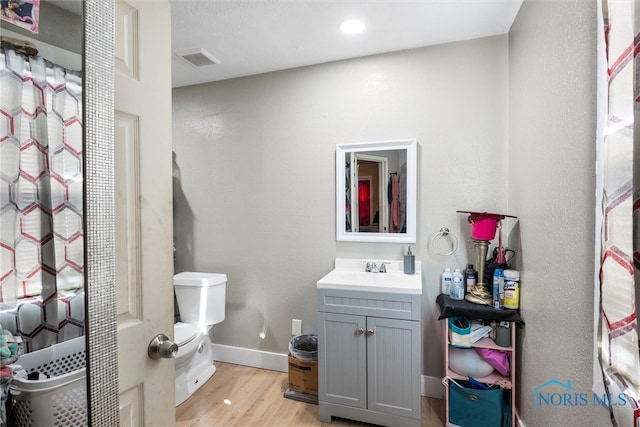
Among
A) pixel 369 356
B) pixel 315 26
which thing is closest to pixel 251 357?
pixel 369 356

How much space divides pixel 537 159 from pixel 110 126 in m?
1.78

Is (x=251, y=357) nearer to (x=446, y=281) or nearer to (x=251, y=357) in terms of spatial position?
(x=251, y=357)

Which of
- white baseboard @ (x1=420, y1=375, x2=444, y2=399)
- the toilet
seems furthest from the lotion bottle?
the toilet

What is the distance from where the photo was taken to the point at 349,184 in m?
2.41

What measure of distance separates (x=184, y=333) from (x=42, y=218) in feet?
6.27

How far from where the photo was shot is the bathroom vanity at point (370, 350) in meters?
1.82

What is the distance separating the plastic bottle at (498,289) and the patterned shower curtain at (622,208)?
97 cm

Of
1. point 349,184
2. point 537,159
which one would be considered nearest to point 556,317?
point 537,159

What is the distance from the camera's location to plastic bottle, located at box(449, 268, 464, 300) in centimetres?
201

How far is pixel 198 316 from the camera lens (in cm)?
246

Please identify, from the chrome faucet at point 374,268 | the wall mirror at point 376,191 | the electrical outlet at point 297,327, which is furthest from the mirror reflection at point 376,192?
the electrical outlet at point 297,327

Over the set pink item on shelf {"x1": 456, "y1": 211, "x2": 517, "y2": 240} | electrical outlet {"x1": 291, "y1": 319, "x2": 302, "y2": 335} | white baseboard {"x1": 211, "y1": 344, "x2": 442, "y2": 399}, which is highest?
pink item on shelf {"x1": 456, "y1": 211, "x2": 517, "y2": 240}

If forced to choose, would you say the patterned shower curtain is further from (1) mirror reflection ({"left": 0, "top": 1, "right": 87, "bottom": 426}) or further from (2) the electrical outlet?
(2) the electrical outlet

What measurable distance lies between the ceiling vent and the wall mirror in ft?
3.83
